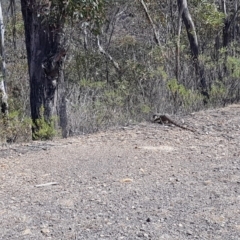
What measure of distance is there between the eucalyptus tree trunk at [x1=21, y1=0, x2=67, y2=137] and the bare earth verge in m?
2.31

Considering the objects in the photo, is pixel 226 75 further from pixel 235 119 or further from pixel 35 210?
pixel 35 210

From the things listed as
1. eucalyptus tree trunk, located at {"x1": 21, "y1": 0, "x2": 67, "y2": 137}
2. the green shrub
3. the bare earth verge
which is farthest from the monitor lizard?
eucalyptus tree trunk, located at {"x1": 21, "y1": 0, "x2": 67, "y2": 137}

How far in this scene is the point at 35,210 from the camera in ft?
13.7

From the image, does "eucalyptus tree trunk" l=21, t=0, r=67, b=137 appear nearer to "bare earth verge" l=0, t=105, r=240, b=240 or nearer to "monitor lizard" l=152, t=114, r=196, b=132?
"monitor lizard" l=152, t=114, r=196, b=132

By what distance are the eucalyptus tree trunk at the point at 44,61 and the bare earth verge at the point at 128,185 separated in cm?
231

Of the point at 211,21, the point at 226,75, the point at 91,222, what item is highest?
the point at 211,21

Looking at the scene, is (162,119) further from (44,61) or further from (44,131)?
(44,61)

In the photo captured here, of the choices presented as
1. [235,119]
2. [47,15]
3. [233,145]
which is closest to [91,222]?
[233,145]

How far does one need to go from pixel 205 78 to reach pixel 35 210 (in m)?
6.27

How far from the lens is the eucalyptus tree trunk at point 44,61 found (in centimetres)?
837

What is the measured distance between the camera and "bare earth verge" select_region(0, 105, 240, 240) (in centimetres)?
382

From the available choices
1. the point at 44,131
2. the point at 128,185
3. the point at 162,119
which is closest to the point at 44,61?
the point at 44,131

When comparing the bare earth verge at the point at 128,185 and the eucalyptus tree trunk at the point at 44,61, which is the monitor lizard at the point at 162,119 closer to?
the bare earth verge at the point at 128,185

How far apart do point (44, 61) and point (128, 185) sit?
4.25 meters
